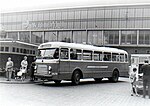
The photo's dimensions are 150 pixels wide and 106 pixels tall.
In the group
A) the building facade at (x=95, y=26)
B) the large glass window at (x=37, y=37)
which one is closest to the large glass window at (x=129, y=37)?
the building facade at (x=95, y=26)

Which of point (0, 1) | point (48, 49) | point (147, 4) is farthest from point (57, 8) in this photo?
point (0, 1)

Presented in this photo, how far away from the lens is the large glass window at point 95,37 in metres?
57.3

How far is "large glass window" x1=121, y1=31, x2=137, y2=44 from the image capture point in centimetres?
5581

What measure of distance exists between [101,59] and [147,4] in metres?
37.5

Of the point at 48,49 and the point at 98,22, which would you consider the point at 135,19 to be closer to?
the point at 98,22

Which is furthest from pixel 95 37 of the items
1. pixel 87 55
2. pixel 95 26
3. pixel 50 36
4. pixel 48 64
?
pixel 48 64

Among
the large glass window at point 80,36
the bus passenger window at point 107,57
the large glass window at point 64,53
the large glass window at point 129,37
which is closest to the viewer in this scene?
the large glass window at point 64,53

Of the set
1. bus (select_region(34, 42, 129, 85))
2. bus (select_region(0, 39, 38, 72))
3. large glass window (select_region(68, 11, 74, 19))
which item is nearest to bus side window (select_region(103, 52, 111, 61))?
bus (select_region(34, 42, 129, 85))

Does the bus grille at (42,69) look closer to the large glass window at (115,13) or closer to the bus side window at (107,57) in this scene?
the bus side window at (107,57)

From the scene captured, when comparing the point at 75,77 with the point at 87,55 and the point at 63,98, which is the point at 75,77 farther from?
the point at 63,98

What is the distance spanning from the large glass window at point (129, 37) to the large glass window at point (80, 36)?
8.59 metres

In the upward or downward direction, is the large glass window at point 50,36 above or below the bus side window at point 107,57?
above

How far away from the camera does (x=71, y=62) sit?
56.3 ft

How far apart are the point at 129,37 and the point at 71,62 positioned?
41.3m
